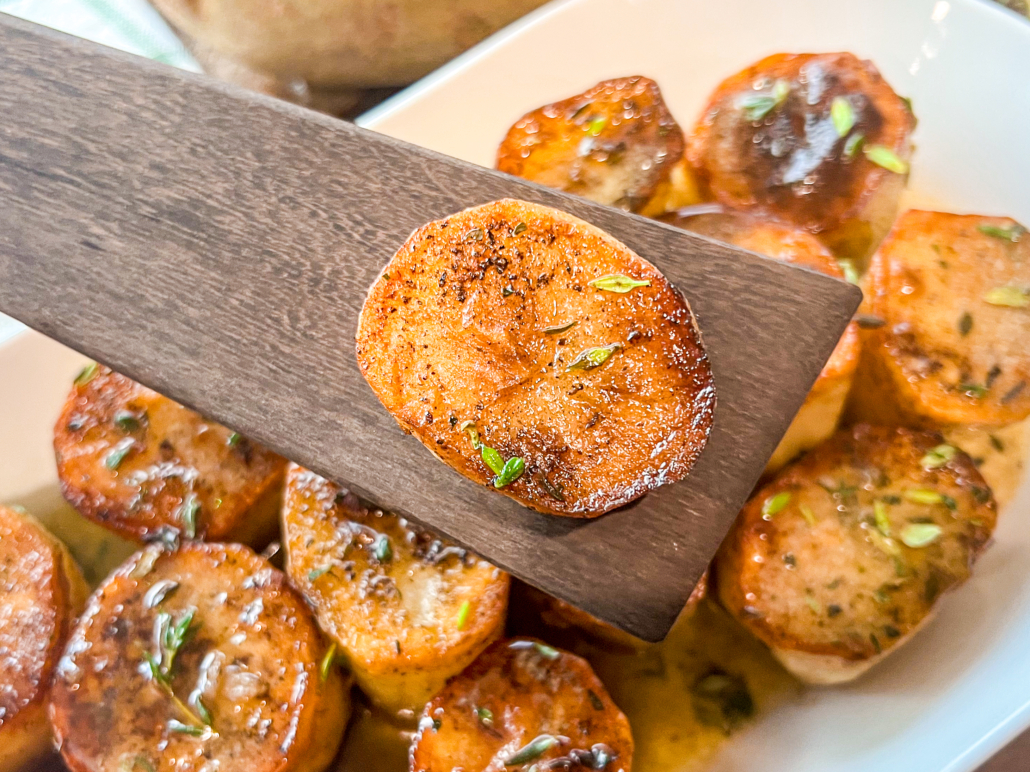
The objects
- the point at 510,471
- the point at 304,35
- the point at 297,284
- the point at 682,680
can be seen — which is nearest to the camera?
the point at 510,471

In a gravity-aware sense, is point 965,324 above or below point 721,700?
above

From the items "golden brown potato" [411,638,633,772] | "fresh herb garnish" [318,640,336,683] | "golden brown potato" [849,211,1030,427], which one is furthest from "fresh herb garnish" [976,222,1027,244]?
"fresh herb garnish" [318,640,336,683]

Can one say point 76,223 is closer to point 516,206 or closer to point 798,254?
point 516,206

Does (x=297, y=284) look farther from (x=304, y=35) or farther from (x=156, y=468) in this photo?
(x=304, y=35)

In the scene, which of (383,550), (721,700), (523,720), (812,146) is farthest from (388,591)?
(812,146)

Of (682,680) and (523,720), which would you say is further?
(682,680)

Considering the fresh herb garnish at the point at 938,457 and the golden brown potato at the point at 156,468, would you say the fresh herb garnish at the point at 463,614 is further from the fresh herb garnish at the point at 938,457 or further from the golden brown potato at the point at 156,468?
the fresh herb garnish at the point at 938,457

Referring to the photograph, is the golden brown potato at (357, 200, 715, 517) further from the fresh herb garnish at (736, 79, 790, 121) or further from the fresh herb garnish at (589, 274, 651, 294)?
the fresh herb garnish at (736, 79, 790, 121)

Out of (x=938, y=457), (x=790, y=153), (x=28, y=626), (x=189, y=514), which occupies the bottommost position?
(x=28, y=626)
